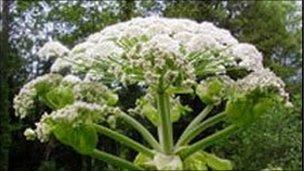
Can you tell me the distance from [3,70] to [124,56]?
31.5ft

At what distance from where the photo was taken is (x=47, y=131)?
4.62ft

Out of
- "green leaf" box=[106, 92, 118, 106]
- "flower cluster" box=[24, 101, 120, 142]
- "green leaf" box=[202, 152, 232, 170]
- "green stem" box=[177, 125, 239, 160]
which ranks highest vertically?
"green leaf" box=[106, 92, 118, 106]

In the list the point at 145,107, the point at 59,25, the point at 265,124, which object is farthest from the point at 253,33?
the point at 145,107

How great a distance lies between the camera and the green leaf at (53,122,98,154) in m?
1.37

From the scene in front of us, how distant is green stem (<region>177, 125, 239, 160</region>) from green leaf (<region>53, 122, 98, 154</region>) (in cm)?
17

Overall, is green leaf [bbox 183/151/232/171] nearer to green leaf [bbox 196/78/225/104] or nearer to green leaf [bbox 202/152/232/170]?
green leaf [bbox 202/152/232/170]

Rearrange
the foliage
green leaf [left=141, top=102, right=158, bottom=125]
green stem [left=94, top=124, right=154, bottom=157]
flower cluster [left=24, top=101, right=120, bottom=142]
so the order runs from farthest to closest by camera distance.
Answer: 1. the foliage
2. green leaf [left=141, top=102, right=158, bottom=125]
3. green stem [left=94, top=124, right=154, bottom=157]
4. flower cluster [left=24, top=101, right=120, bottom=142]

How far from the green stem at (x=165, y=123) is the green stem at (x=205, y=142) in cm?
3

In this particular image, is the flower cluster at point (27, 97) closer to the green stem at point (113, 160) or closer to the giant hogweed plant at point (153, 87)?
the giant hogweed plant at point (153, 87)

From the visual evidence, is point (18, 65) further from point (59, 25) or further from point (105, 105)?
point (105, 105)

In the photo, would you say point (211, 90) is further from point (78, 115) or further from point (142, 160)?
point (78, 115)

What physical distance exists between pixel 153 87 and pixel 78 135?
18 cm

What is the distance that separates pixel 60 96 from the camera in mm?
1444

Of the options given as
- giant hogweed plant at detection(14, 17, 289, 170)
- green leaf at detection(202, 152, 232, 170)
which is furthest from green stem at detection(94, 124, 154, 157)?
green leaf at detection(202, 152, 232, 170)
